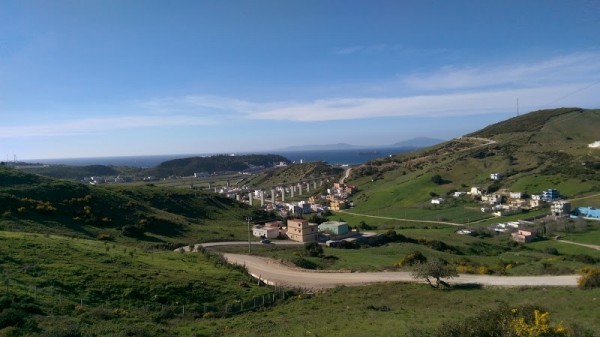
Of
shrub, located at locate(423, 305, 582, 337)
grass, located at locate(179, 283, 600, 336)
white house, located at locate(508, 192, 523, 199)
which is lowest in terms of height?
white house, located at locate(508, 192, 523, 199)

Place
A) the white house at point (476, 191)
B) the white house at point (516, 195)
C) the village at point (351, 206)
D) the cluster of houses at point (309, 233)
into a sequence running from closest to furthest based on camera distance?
the cluster of houses at point (309, 233)
the village at point (351, 206)
the white house at point (516, 195)
the white house at point (476, 191)

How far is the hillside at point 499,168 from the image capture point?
101875 millimetres

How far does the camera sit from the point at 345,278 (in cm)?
3362

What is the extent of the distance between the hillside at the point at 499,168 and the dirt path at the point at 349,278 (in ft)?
186

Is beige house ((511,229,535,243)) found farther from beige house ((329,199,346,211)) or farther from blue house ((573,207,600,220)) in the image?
beige house ((329,199,346,211))

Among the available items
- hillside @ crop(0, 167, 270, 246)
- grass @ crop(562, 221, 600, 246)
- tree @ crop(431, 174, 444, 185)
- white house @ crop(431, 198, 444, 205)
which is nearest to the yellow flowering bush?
hillside @ crop(0, 167, 270, 246)

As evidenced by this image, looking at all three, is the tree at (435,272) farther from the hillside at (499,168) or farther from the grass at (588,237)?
the hillside at (499,168)

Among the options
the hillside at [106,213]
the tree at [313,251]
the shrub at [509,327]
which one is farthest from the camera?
the tree at [313,251]

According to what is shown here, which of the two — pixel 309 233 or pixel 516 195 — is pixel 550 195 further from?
pixel 309 233

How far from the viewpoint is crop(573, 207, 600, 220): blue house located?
2992 inches

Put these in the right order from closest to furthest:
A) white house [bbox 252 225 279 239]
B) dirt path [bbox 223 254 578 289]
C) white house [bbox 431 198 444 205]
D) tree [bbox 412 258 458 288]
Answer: tree [bbox 412 258 458 288]
dirt path [bbox 223 254 578 289]
white house [bbox 252 225 279 239]
white house [bbox 431 198 444 205]

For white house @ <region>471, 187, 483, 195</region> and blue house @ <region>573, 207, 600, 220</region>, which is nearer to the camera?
blue house @ <region>573, 207, 600, 220</region>

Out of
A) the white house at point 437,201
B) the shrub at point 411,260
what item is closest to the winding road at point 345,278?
the shrub at point 411,260

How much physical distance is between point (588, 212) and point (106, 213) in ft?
272
